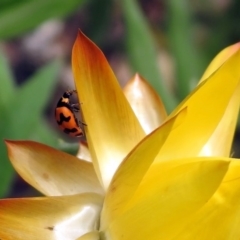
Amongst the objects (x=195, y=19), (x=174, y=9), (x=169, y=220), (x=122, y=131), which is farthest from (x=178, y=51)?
(x=169, y=220)

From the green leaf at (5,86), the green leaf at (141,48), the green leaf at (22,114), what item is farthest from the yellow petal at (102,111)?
the green leaf at (141,48)

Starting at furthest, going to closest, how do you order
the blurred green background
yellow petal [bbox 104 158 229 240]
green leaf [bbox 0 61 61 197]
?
the blurred green background, green leaf [bbox 0 61 61 197], yellow petal [bbox 104 158 229 240]

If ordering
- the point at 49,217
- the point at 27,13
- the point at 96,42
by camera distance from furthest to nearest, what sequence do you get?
the point at 96,42 < the point at 27,13 < the point at 49,217

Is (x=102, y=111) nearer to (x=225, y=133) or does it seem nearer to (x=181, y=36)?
(x=225, y=133)

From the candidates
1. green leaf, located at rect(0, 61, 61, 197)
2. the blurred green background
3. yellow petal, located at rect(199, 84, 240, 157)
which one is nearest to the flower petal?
yellow petal, located at rect(199, 84, 240, 157)

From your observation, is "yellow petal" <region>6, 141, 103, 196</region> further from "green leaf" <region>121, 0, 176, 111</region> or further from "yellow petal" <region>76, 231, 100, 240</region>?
"green leaf" <region>121, 0, 176, 111</region>

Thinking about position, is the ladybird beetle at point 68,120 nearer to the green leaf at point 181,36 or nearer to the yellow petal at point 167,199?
the yellow petal at point 167,199

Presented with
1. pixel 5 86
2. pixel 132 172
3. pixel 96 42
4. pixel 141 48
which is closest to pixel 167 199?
pixel 132 172
